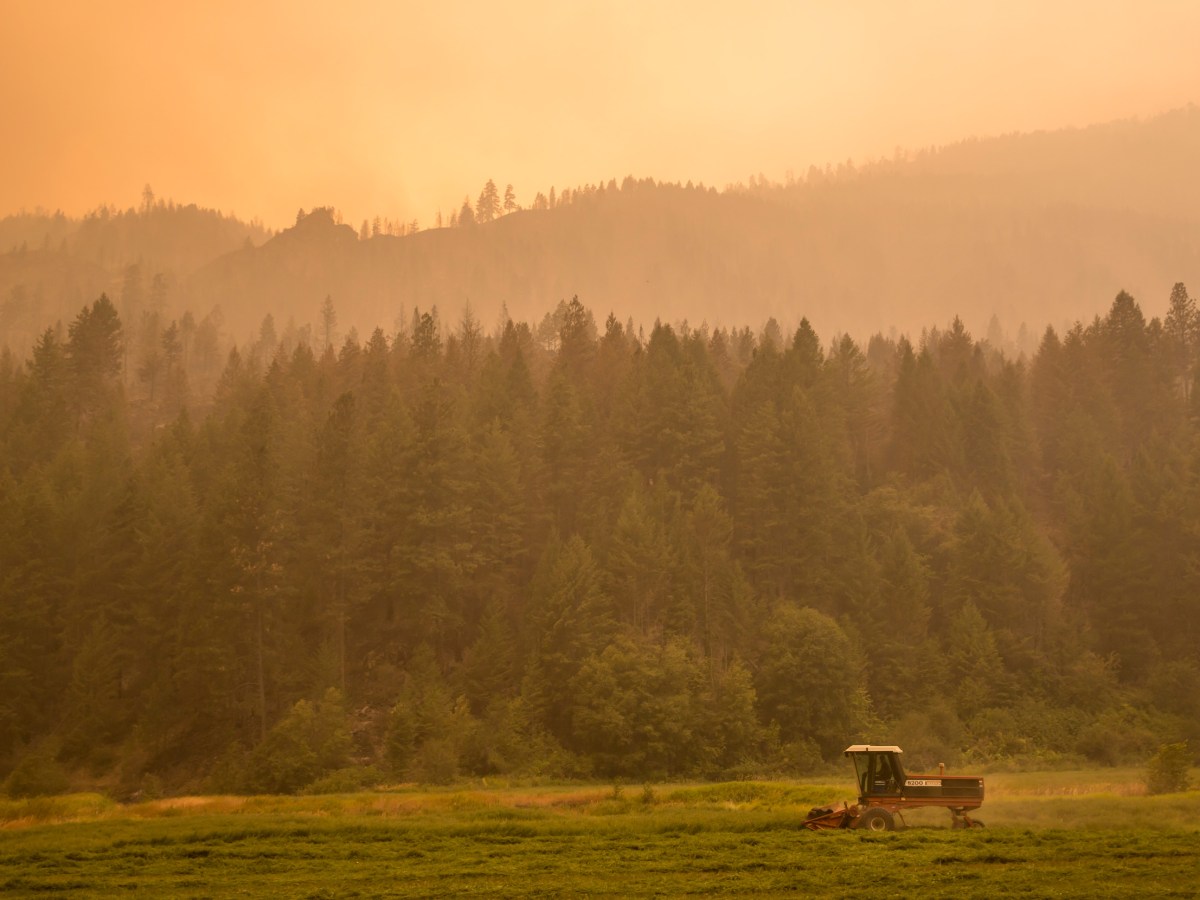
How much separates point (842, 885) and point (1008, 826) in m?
9.98

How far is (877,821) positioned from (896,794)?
3.78 feet

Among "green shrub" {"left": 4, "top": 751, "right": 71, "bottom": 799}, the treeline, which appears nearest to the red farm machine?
the treeline

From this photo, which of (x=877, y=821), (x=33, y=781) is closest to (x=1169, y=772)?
(x=877, y=821)

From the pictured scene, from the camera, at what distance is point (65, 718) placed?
68812mm

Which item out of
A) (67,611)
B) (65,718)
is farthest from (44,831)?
(67,611)

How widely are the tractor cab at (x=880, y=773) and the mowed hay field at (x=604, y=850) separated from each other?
1.45 meters

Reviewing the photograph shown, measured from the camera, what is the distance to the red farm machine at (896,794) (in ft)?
101

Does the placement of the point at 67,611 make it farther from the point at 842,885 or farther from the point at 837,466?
the point at 842,885

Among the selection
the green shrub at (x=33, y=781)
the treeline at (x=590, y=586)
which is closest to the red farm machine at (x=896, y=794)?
the treeline at (x=590, y=586)

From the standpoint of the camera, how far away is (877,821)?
3030 centimetres

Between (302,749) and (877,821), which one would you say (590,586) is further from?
(877,821)

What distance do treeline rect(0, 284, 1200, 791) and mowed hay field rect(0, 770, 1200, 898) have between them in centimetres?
2038

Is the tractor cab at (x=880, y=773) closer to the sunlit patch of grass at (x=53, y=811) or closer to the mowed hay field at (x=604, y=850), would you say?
the mowed hay field at (x=604, y=850)

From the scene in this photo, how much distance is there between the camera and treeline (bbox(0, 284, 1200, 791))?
6275 cm
